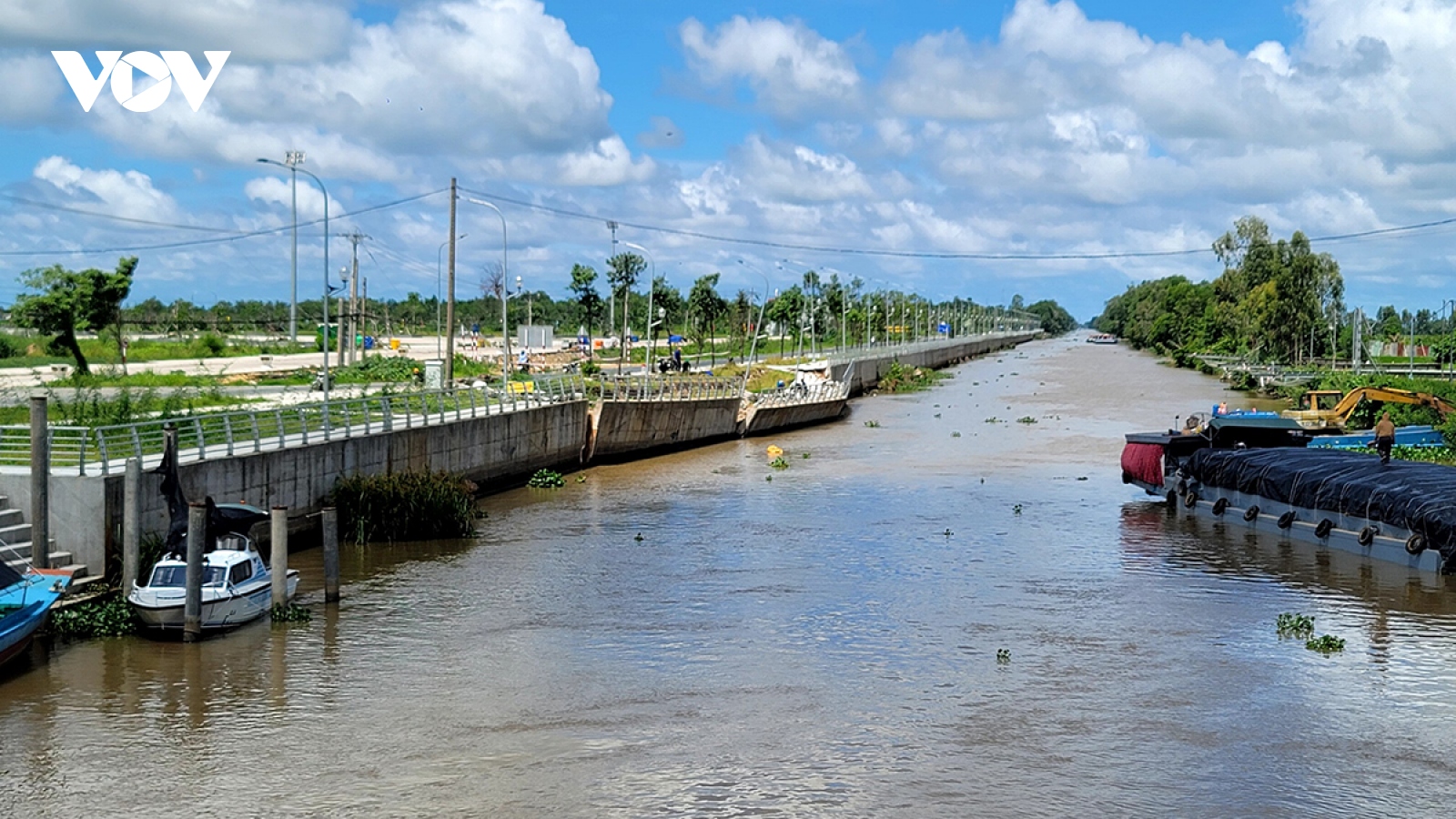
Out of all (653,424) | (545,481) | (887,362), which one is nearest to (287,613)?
(545,481)

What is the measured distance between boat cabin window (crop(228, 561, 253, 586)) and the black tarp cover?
24.1 metres

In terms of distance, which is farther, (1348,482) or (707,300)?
(707,300)

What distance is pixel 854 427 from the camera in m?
74.0

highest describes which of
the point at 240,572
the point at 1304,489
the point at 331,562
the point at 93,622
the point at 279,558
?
the point at 1304,489

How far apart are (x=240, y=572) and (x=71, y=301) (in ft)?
158

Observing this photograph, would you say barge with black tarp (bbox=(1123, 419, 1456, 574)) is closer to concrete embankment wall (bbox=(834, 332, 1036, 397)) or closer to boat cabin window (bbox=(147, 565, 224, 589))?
boat cabin window (bbox=(147, 565, 224, 589))

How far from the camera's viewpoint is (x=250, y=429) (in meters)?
33.2

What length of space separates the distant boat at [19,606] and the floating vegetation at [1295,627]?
68.9 ft

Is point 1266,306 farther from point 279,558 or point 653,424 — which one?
point 279,558

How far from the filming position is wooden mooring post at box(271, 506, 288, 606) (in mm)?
25328

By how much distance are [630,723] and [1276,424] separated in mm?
29660

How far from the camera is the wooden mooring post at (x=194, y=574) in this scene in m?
22.9

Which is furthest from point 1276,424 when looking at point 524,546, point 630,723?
point 630,723

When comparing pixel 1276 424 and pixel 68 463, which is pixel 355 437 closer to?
pixel 68 463
